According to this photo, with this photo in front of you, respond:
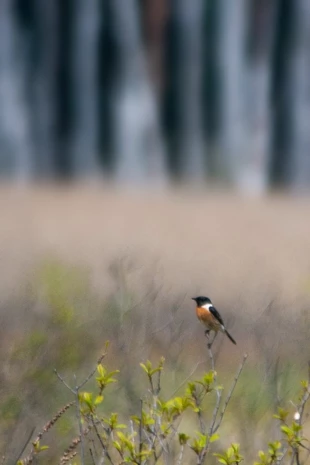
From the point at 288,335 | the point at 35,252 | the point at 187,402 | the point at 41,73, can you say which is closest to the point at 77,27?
the point at 41,73

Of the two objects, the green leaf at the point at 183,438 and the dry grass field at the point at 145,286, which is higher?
the green leaf at the point at 183,438

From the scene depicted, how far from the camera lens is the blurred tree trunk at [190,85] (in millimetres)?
11906

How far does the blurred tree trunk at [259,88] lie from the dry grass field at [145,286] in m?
0.48

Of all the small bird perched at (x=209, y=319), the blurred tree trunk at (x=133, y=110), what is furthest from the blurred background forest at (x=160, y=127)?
the small bird perched at (x=209, y=319)

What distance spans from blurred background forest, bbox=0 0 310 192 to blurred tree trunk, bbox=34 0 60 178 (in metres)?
0.01

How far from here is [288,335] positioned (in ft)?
15.9

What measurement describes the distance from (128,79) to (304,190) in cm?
228

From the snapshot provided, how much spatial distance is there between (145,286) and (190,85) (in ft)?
21.4

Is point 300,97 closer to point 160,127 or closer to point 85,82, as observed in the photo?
point 160,127

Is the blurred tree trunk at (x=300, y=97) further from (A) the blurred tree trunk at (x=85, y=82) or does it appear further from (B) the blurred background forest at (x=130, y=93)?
(A) the blurred tree trunk at (x=85, y=82)

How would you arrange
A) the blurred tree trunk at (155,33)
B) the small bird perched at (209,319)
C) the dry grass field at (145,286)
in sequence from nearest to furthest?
the small bird perched at (209,319) → the dry grass field at (145,286) → the blurred tree trunk at (155,33)

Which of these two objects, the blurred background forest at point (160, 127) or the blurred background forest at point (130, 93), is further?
the blurred background forest at point (130, 93)

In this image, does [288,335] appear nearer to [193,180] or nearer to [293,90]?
[193,180]

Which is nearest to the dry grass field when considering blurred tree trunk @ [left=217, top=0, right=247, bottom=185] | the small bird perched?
the small bird perched
